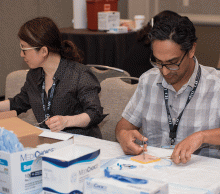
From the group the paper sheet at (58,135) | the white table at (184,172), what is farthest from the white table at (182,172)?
the paper sheet at (58,135)

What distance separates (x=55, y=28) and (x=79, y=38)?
2.30 m

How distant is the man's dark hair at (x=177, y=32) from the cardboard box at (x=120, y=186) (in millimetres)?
793

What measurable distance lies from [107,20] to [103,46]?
18.9 inches

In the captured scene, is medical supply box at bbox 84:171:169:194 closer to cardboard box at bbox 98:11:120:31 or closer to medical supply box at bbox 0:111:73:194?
medical supply box at bbox 0:111:73:194

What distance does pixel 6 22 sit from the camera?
5629 mm

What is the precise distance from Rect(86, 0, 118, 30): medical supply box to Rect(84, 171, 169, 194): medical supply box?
3843 mm

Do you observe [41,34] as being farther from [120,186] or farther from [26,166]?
[120,186]

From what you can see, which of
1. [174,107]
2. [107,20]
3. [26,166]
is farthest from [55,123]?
[107,20]

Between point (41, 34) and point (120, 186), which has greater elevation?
point (41, 34)

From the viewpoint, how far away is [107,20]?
4562 millimetres

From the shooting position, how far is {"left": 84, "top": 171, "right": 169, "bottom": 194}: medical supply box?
968 millimetres

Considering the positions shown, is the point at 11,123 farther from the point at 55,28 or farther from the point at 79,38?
the point at 79,38

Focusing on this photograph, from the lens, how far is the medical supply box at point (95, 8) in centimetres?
470

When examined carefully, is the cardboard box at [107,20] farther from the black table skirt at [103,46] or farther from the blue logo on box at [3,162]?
the blue logo on box at [3,162]
